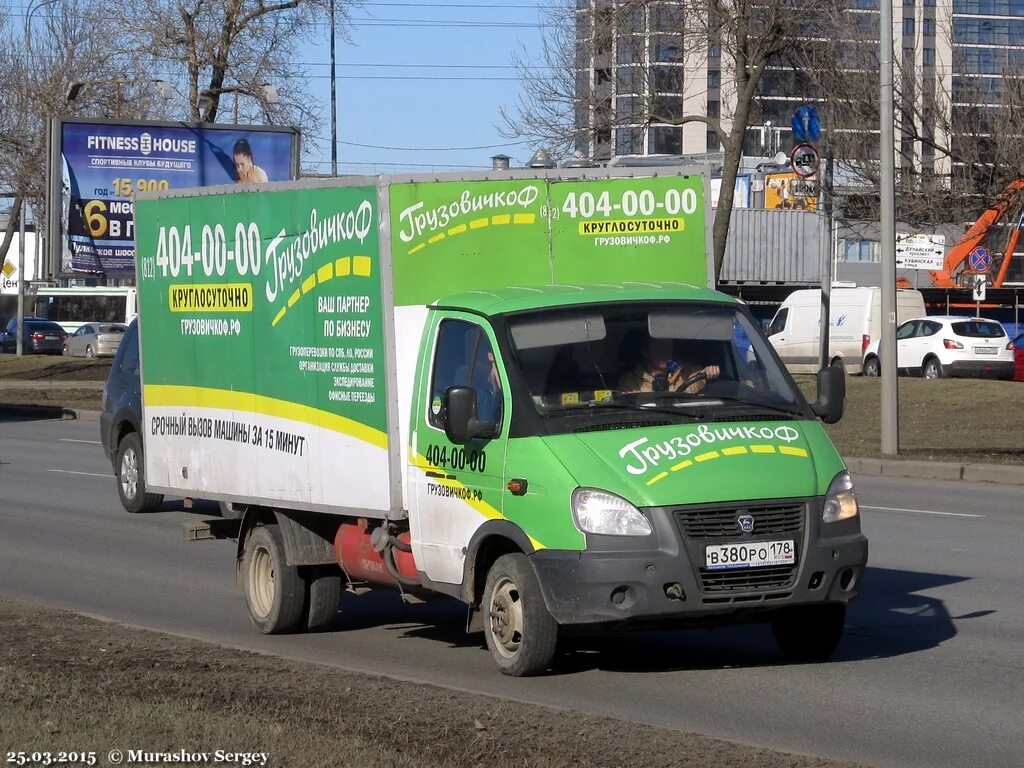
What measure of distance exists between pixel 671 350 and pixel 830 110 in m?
16.4

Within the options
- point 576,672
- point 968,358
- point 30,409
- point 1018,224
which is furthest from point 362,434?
point 968,358

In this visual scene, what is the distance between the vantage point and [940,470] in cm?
2016

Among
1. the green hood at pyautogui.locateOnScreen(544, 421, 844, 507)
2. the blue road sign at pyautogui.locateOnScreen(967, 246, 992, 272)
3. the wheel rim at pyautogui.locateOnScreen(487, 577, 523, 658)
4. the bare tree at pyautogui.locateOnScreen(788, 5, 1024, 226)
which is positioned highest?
the bare tree at pyautogui.locateOnScreen(788, 5, 1024, 226)

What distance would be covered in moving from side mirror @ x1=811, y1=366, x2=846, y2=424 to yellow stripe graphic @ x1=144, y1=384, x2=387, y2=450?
93.5 inches

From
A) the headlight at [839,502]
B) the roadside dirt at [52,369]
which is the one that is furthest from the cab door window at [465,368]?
the roadside dirt at [52,369]

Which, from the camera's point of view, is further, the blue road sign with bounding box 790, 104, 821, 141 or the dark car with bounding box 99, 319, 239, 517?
the blue road sign with bounding box 790, 104, 821, 141

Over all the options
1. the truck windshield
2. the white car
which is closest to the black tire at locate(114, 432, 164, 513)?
the truck windshield

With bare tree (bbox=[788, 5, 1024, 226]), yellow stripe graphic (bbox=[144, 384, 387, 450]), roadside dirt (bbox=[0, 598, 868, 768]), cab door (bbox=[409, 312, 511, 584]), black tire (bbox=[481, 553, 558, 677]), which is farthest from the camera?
bare tree (bbox=[788, 5, 1024, 226])

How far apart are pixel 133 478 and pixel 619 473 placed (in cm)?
1018

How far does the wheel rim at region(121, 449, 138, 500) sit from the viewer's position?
16609 mm

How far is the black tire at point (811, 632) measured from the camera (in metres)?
8.32

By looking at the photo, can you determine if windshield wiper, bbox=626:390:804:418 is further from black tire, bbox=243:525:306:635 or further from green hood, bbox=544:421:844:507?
black tire, bbox=243:525:306:635

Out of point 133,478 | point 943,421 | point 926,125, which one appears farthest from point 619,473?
point 943,421

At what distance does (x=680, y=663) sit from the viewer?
8492mm
